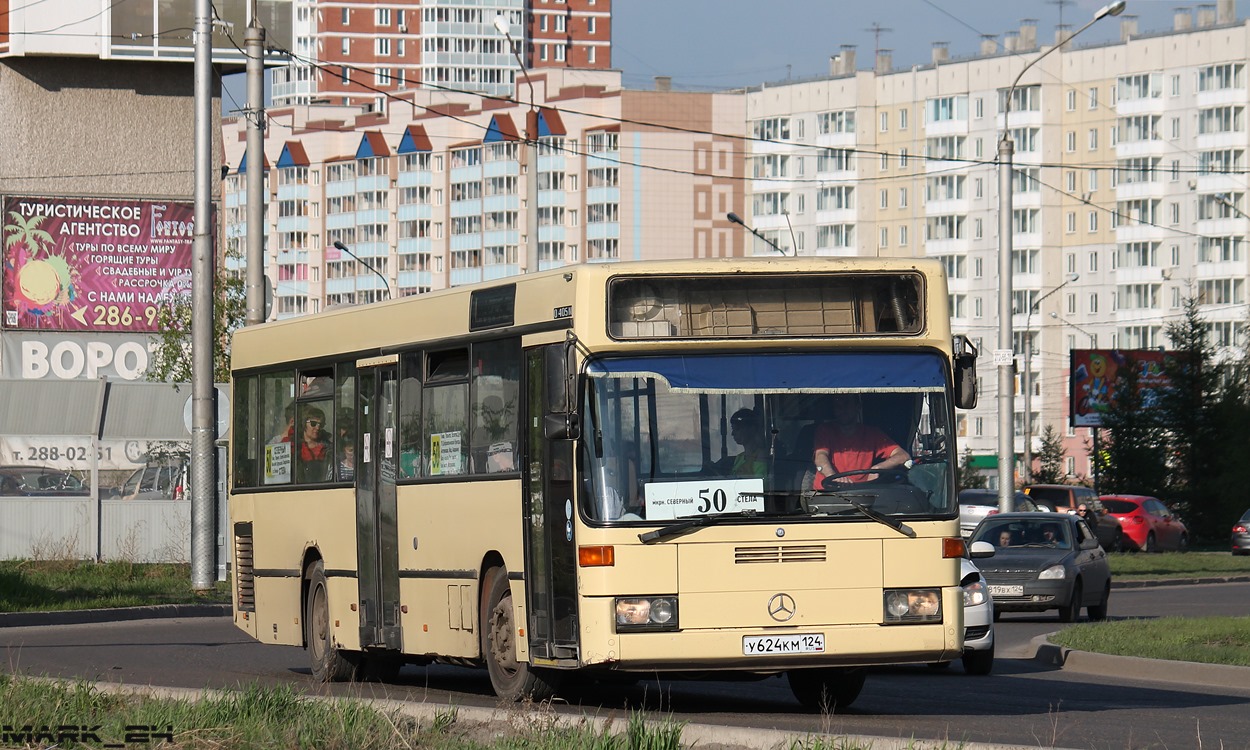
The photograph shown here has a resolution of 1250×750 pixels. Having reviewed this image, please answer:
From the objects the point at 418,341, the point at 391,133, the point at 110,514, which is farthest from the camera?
the point at 391,133

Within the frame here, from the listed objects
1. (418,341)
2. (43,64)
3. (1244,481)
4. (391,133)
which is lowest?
(1244,481)

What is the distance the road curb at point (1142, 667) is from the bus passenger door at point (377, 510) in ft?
21.9

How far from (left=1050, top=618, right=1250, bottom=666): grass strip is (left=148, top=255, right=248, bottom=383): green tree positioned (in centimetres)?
1920

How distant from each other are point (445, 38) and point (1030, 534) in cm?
16797

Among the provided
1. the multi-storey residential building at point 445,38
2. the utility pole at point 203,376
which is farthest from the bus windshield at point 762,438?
the multi-storey residential building at point 445,38

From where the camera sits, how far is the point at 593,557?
39.0 feet

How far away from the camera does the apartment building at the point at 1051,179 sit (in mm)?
127188

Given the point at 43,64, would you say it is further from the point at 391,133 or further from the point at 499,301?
the point at 391,133

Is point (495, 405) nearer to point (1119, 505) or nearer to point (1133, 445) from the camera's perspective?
point (1119, 505)

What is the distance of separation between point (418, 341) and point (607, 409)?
2.91 m

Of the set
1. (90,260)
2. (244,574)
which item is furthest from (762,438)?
(90,260)

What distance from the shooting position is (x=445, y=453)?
14125 millimetres

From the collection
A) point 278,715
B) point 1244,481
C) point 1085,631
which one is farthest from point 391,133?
point 278,715

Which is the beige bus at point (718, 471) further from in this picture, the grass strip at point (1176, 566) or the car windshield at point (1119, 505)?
the car windshield at point (1119, 505)
